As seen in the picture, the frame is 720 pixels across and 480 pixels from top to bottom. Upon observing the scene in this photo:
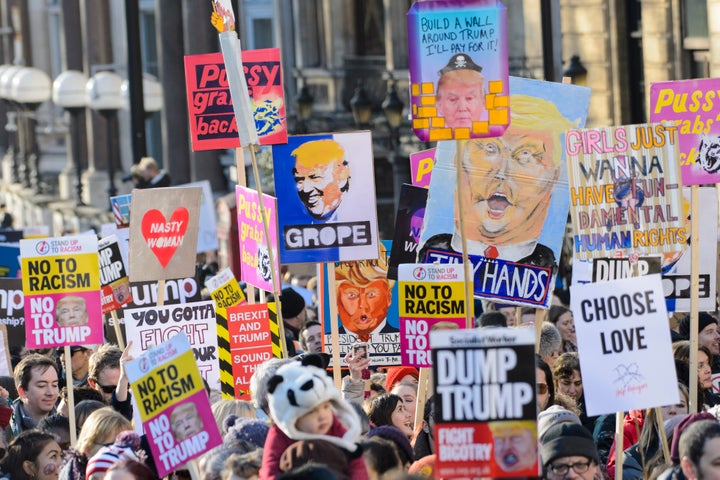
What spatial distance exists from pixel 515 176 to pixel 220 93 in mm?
3697

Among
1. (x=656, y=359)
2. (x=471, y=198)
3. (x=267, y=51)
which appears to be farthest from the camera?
(x=267, y=51)

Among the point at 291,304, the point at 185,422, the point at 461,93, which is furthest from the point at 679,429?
the point at 291,304

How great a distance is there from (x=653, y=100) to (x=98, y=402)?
3.87 m

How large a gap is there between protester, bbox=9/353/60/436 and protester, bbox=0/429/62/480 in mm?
1819

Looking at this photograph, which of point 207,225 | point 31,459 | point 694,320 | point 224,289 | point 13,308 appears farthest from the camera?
point 207,225

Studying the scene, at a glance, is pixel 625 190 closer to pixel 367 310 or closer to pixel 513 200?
pixel 513 200

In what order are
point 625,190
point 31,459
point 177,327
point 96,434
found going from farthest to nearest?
point 177,327, point 625,190, point 31,459, point 96,434

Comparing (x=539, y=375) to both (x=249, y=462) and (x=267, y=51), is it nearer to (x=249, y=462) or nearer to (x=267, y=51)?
(x=249, y=462)

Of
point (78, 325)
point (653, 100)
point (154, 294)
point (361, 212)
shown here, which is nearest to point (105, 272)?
point (154, 294)

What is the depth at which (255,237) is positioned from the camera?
12445 millimetres

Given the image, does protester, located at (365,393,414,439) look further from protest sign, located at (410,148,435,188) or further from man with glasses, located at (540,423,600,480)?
protest sign, located at (410,148,435,188)

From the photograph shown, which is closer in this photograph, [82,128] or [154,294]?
[154,294]

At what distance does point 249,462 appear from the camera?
26.0 ft

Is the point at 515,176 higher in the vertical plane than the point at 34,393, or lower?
higher
